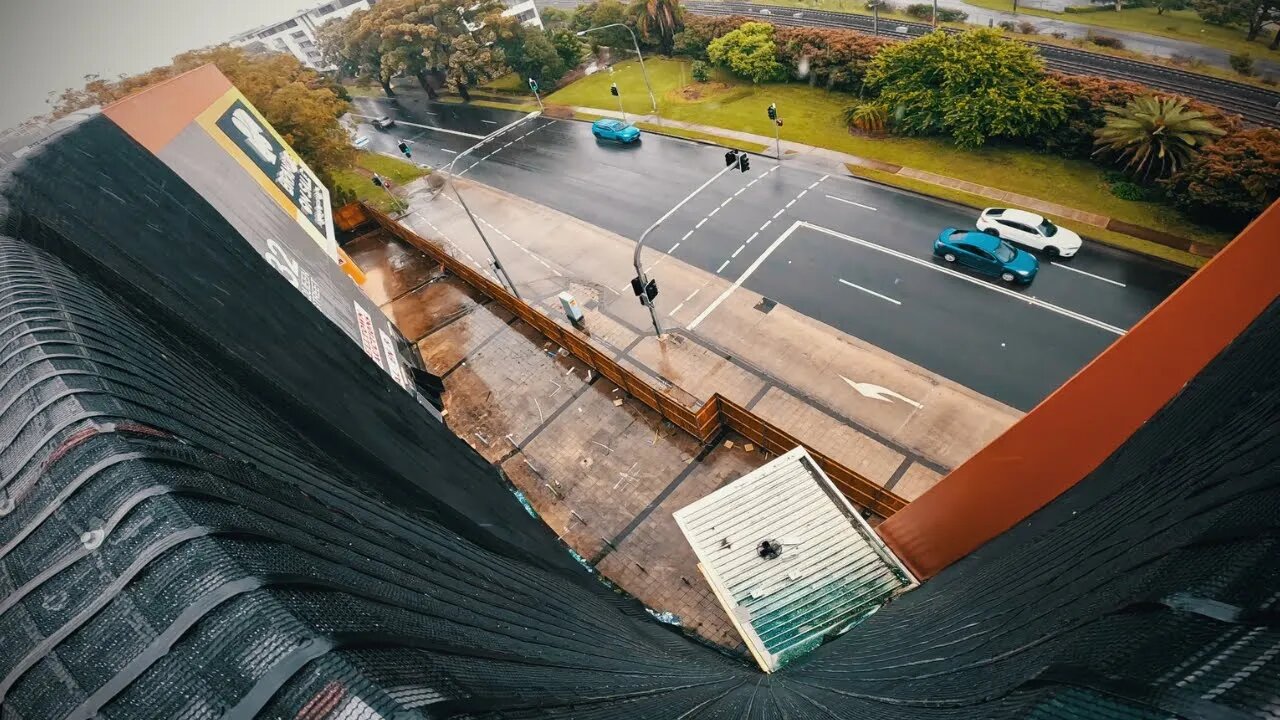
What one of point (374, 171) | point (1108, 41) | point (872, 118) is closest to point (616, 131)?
point (872, 118)

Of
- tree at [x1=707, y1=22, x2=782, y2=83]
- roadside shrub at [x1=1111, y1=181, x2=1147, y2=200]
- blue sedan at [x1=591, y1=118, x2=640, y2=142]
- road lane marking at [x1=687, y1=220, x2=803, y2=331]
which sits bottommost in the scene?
roadside shrub at [x1=1111, y1=181, x2=1147, y2=200]

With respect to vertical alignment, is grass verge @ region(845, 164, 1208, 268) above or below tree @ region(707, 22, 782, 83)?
below

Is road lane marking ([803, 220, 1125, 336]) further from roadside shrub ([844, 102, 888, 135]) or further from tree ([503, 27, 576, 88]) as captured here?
tree ([503, 27, 576, 88])

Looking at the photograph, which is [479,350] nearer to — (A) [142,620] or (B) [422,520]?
(B) [422,520]

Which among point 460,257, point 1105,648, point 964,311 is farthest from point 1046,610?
point 460,257

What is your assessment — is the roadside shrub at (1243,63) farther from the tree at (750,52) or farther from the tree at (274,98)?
the tree at (274,98)

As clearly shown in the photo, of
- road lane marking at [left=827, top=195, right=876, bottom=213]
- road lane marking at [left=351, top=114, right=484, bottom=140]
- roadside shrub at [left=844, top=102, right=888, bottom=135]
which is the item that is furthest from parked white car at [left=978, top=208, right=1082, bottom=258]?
road lane marking at [left=351, top=114, right=484, bottom=140]

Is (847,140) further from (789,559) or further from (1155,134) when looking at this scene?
(789,559)

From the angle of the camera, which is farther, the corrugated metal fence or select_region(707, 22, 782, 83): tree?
select_region(707, 22, 782, 83): tree
